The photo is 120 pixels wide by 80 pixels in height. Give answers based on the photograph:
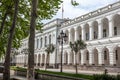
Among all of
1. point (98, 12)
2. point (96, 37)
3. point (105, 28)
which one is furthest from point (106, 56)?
point (98, 12)

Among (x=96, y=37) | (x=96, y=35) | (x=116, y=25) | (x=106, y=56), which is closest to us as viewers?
(x=116, y=25)

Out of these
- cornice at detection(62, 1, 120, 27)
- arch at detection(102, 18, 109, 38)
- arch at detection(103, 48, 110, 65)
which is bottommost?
arch at detection(103, 48, 110, 65)

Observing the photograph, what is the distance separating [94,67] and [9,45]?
2463 cm

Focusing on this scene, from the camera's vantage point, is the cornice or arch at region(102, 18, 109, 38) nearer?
the cornice

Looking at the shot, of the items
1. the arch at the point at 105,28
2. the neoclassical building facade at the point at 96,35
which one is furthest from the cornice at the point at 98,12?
the arch at the point at 105,28

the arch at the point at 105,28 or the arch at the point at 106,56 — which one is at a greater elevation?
the arch at the point at 105,28

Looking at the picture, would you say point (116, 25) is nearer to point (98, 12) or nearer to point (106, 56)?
point (98, 12)

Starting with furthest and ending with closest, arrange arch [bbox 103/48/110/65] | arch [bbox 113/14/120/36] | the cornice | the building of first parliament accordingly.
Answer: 1. arch [bbox 103/48/110/65]
2. arch [bbox 113/14/120/36]
3. the building of first parliament
4. the cornice

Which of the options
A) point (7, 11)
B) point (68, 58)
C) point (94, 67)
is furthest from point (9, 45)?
point (68, 58)

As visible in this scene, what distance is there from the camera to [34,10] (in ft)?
37.0

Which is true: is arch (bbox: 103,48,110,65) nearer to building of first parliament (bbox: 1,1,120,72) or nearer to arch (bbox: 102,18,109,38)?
building of first parliament (bbox: 1,1,120,72)

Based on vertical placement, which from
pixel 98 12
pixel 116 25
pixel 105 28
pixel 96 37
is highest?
pixel 98 12

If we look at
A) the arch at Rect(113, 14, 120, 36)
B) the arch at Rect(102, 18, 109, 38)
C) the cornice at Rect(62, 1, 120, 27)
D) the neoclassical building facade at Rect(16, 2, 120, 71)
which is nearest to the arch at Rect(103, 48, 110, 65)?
the neoclassical building facade at Rect(16, 2, 120, 71)

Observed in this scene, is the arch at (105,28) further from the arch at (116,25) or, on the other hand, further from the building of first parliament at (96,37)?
the arch at (116,25)
